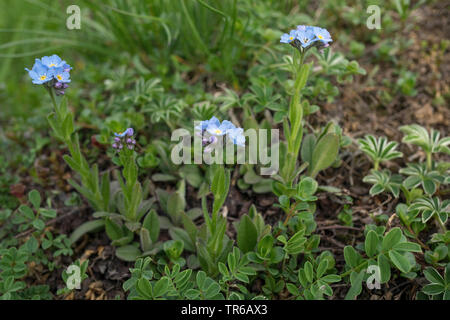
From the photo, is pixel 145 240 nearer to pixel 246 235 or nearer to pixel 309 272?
pixel 246 235

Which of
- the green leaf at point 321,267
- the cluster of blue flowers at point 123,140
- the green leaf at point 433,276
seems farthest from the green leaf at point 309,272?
the cluster of blue flowers at point 123,140

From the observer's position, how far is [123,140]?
6.24 ft

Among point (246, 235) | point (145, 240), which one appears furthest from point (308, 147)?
point (145, 240)

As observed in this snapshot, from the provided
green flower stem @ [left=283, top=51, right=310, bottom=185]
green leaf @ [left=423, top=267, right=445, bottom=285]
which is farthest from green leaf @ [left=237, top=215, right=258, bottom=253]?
green leaf @ [left=423, top=267, right=445, bottom=285]

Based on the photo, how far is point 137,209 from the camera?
2225 millimetres

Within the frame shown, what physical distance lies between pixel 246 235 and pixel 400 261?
0.71 m

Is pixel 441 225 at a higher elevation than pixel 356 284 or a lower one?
higher

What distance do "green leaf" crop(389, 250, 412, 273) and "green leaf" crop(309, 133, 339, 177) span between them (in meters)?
0.64

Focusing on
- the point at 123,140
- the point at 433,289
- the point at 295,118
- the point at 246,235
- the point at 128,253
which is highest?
the point at 295,118

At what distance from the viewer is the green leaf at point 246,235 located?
1984mm

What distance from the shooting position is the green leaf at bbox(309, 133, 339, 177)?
2209mm

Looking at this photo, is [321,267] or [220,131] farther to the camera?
[321,267]

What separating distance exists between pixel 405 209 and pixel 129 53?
236 cm
